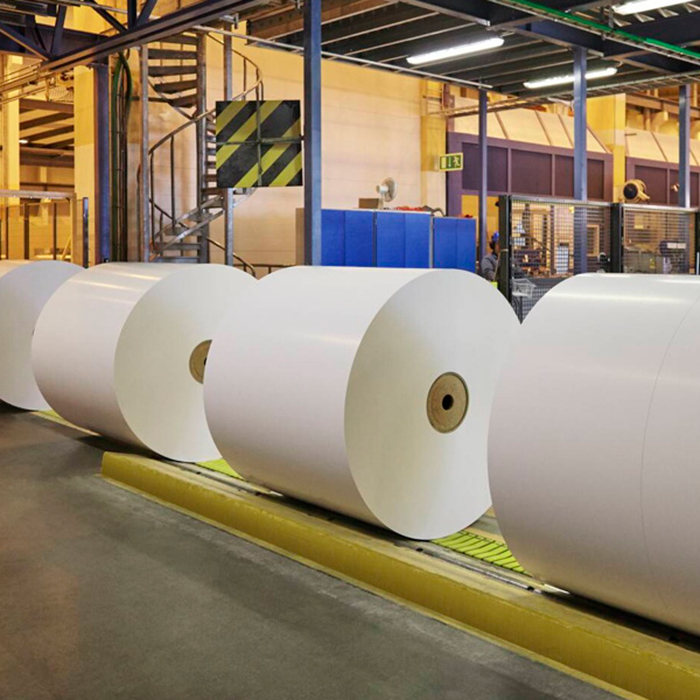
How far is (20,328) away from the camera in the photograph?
8.00 meters

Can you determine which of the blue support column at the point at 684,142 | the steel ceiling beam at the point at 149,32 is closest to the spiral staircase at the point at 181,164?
the steel ceiling beam at the point at 149,32

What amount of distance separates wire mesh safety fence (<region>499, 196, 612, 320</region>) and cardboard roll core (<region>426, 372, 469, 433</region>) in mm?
2604

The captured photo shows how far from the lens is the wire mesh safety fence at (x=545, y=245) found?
6.92 meters

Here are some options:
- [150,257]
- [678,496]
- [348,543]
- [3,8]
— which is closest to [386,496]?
[348,543]

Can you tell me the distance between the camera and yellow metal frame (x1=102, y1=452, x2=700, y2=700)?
9.50 ft

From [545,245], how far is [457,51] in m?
2.85

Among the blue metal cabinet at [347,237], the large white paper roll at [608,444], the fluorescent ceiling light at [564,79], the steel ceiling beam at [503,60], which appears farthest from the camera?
the blue metal cabinet at [347,237]

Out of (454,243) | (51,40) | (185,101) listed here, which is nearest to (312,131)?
(51,40)

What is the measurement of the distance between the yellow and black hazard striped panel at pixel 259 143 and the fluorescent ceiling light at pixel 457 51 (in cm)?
280

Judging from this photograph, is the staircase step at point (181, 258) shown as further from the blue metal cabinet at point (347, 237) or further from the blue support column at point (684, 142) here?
the blue support column at point (684, 142)

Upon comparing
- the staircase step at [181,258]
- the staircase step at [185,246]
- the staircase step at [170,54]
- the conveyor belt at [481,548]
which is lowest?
the conveyor belt at [481,548]

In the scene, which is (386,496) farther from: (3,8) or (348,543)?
(3,8)

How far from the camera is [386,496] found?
4.07 m

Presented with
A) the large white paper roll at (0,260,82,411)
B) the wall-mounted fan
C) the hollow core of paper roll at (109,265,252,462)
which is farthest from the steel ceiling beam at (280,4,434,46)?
the wall-mounted fan
